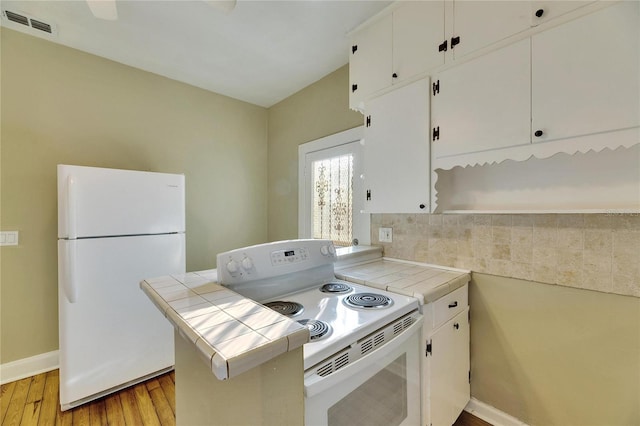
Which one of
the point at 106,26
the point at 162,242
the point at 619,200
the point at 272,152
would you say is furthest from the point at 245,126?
the point at 619,200

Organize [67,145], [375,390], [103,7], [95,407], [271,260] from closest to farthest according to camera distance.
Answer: [375,390] → [271,260] → [103,7] → [95,407] → [67,145]

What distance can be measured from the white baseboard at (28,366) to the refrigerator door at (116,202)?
120 cm

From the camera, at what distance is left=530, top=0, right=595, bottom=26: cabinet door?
1097mm

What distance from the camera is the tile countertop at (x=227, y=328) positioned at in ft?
1.82

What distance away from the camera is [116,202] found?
72.3 inches

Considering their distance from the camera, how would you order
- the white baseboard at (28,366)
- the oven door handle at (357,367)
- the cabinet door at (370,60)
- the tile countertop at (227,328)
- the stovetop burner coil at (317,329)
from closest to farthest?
the tile countertop at (227,328) < the oven door handle at (357,367) < the stovetop burner coil at (317,329) < the cabinet door at (370,60) < the white baseboard at (28,366)

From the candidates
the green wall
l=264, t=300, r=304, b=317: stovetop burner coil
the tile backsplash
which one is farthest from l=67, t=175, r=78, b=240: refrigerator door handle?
the tile backsplash

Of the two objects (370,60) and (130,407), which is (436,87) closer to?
(370,60)

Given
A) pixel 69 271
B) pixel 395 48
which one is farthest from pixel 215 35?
pixel 69 271

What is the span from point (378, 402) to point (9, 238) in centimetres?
284

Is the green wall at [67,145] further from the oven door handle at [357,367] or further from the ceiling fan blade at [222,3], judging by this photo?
the oven door handle at [357,367]

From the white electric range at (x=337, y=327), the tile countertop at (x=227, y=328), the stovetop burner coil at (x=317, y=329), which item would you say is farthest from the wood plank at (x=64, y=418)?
the stovetop burner coil at (x=317, y=329)

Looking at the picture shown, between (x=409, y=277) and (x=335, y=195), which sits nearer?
(x=409, y=277)

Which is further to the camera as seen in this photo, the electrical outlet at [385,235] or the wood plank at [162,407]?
the electrical outlet at [385,235]
